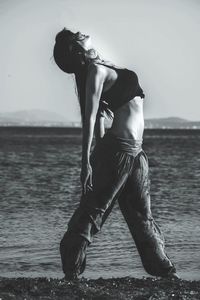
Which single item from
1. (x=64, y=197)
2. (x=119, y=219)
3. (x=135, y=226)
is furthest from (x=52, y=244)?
(x=64, y=197)

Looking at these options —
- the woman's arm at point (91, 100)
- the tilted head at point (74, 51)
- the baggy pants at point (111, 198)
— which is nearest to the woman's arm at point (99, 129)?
the baggy pants at point (111, 198)

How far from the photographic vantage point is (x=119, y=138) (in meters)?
6.98

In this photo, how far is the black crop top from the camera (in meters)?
6.89

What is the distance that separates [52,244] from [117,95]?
5544 millimetres

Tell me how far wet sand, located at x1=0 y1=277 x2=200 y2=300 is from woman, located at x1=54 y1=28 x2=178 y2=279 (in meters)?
0.24

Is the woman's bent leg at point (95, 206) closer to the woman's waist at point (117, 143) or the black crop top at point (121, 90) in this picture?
the woman's waist at point (117, 143)

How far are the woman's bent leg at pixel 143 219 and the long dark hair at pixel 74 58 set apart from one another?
2.18 ft

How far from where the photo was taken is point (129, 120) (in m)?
6.93

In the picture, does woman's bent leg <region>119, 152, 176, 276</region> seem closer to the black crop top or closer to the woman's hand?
the woman's hand

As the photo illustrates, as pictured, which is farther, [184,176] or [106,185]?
[184,176]

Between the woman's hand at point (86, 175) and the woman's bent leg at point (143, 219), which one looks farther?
the woman's bent leg at point (143, 219)

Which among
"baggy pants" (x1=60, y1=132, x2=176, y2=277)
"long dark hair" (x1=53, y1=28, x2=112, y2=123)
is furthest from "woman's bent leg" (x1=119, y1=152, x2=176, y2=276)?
"long dark hair" (x1=53, y1=28, x2=112, y2=123)

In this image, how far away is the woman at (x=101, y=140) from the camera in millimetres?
6801

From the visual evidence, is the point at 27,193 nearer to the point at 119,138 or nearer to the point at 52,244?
the point at 52,244
